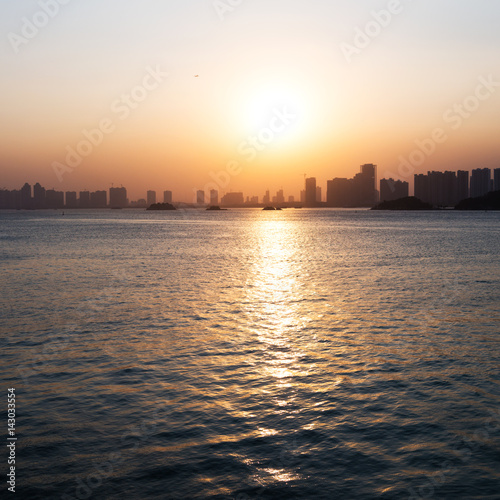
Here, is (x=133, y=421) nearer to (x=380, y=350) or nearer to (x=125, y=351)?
(x=125, y=351)

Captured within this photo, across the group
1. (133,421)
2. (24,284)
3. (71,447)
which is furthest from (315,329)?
(24,284)

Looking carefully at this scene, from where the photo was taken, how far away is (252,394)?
48.3 feet

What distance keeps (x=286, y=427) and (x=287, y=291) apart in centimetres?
2250

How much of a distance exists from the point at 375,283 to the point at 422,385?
23.0m

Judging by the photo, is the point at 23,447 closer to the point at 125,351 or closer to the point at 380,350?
the point at 125,351

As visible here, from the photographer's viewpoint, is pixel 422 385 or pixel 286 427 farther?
pixel 422 385

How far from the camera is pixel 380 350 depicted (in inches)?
764

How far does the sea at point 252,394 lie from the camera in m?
10.2

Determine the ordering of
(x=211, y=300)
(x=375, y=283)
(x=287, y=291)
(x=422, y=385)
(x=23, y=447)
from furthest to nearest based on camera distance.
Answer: (x=375, y=283), (x=287, y=291), (x=211, y=300), (x=422, y=385), (x=23, y=447)

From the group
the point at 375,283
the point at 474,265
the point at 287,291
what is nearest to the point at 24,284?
the point at 287,291

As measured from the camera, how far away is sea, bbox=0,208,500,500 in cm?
1022

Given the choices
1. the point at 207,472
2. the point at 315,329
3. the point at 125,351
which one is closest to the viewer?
the point at 207,472

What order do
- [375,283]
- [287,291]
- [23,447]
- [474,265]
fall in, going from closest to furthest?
[23,447], [287,291], [375,283], [474,265]

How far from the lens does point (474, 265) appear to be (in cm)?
5041
